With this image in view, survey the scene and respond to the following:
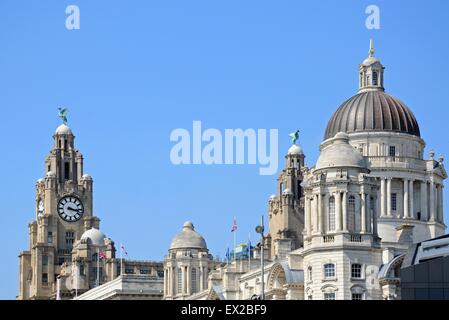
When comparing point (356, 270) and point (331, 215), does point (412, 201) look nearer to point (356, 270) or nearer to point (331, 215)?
point (331, 215)

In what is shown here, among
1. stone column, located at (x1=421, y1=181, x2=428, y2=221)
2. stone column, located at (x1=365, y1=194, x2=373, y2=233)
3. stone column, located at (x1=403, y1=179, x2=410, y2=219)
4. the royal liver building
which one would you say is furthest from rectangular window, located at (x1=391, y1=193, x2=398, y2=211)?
stone column, located at (x1=365, y1=194, x2=373, y2=233)

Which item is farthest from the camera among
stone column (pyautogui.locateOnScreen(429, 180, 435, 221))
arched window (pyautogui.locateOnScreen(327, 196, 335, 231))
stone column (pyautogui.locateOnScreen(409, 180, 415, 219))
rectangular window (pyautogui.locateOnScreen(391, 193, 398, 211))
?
stone column (pyautogui.locateOnScreen(429, 180, 435, 221))

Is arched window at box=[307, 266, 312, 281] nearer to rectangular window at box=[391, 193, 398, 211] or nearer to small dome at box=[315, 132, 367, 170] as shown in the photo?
small dome at box=[315, 132, 367, 170]

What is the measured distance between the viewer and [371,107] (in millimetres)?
181000

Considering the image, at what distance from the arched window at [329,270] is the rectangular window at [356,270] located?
200 cm

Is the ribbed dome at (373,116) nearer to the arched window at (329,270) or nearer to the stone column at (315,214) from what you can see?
the stone column at (315,214)

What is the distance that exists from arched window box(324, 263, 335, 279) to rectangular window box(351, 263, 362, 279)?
2.00 metres

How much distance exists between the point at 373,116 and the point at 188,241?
32.8 m

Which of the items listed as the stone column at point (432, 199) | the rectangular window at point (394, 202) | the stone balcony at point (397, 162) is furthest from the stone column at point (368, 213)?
the stone column at point (432, 199)

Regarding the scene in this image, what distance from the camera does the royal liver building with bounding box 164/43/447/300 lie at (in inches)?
5856

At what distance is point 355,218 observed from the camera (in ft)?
490
